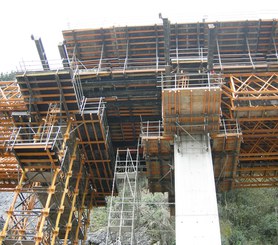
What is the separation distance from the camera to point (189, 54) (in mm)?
26719

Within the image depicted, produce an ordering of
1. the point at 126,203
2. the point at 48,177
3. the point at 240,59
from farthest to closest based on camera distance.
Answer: the point at 240,59
the point at 126,203
the point at 48,177

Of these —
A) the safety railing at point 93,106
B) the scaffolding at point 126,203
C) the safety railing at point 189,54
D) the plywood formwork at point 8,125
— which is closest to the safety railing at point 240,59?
the safety railing at point 189,54

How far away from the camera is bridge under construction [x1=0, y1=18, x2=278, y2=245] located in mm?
20203

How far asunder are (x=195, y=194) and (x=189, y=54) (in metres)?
11.4

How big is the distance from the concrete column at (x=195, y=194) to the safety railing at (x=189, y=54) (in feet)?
16.9

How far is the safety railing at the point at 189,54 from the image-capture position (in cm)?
2349

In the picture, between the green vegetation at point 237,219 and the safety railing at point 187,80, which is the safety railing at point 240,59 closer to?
the safety railing at point 187,80

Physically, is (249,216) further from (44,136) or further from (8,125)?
(8,125)

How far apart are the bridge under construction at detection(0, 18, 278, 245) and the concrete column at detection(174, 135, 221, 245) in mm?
52

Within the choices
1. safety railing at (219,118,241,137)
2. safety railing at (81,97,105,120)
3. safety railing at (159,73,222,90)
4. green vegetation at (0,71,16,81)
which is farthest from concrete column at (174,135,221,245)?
green vegetation at (0,71,16,81)

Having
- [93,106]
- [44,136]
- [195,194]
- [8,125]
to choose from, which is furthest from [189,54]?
[8,125]

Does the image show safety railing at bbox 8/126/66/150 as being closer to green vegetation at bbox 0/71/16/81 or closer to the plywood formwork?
the plywood formwork

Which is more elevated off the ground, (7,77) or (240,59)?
(7,77)

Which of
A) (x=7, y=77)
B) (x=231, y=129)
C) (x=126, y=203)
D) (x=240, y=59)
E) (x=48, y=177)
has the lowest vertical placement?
(x=126, y=203)
